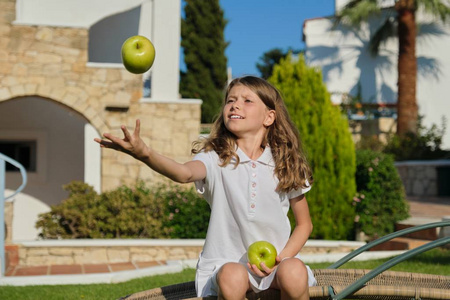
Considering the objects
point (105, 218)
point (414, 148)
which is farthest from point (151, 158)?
point (414, 148)

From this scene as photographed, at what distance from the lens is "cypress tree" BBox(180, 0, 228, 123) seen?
2483 centimetres

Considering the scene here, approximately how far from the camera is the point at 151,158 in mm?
2447

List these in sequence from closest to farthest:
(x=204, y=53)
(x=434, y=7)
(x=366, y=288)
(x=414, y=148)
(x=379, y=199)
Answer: (x=366, y=288), (x=379, y=199), (x=414, y=148), (x=434, y=7), (x=204, y=53)

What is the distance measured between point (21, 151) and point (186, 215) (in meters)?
4.91

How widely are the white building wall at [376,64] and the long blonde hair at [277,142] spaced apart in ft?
68.4

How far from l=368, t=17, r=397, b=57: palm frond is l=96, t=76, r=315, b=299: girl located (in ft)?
62.8

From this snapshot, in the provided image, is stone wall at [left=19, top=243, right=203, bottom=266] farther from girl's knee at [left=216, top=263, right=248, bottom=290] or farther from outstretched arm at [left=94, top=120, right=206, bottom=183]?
girl's knee at [left=216, top=263, right=248, bottom=290]

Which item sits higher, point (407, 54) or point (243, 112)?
point (407, 54)

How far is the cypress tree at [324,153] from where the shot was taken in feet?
27.3

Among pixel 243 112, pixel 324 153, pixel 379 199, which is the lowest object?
pixel 379 199

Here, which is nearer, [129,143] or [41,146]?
[129,143]

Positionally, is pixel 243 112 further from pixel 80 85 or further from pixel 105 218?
pixel 80 85

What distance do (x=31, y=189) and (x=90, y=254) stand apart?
4681 millimetres

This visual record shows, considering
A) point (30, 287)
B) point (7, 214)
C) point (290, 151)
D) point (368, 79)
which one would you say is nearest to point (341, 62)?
point (368, 79)
